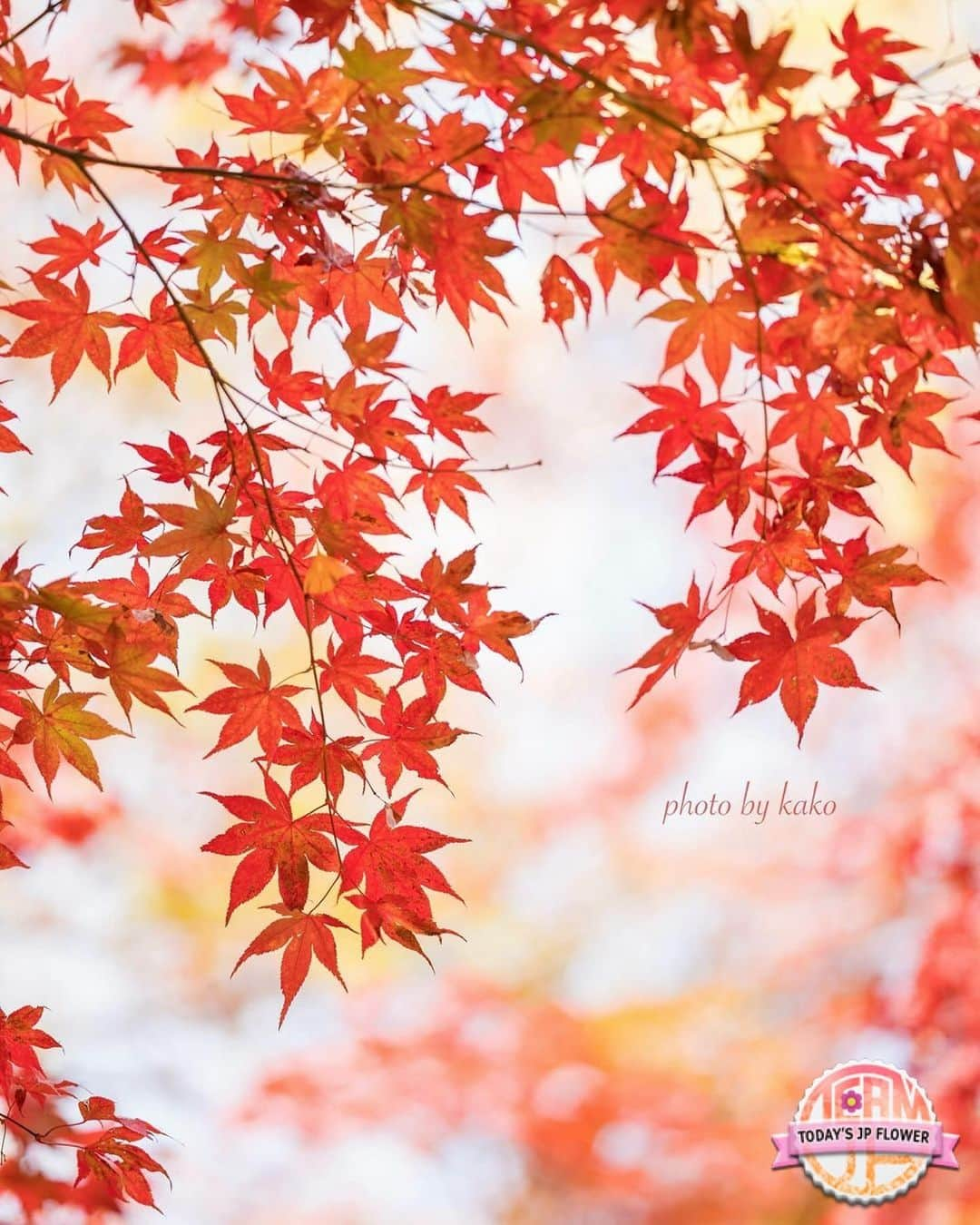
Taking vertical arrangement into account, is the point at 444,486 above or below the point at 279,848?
above

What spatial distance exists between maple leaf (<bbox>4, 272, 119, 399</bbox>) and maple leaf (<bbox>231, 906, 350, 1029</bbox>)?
0.54 m

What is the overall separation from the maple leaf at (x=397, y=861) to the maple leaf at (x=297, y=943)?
5cm

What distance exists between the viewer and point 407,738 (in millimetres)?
1125

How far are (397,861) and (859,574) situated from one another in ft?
1.61

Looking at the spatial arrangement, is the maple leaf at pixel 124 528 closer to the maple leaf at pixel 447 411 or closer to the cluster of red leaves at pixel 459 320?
the cluster of red leaves at pixel 459 320

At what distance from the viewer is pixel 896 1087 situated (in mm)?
2150

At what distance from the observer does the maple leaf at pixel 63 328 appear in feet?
3.72

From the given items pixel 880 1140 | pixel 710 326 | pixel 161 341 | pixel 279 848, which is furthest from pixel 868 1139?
pixel 161 341

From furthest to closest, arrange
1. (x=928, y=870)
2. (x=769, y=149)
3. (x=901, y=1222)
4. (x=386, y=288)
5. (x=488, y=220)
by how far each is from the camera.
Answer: (x=928, y=870) → (x=901, y=1222) → (x=386, y=288) → (x=488, y=220) → (x=769, y=149)

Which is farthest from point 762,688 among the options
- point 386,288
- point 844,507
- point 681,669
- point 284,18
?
point 284,18

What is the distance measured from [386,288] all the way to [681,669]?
133 centimetres

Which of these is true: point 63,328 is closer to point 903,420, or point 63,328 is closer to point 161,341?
point 161,341

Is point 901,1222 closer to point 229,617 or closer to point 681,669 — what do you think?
point 681,669

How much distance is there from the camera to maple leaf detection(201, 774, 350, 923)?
1.03 metres
